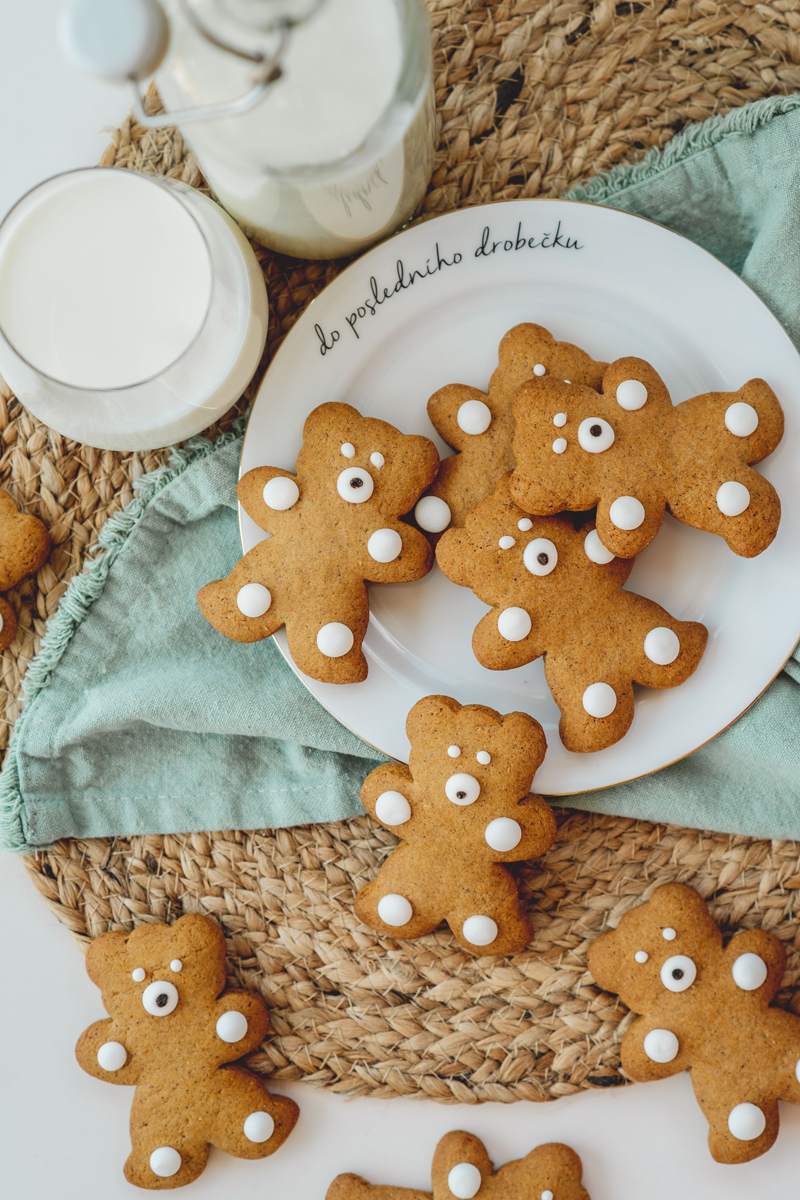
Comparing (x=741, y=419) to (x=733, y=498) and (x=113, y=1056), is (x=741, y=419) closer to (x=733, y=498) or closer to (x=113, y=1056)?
(x=733, y=498)

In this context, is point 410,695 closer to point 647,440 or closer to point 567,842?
point 567,842

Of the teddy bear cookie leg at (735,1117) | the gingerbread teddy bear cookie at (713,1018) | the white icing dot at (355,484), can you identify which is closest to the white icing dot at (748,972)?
the gingerbread teddy bear cookie at (713,1018)

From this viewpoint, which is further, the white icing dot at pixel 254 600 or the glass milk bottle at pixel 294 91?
the white icing dot at pixel 254 600

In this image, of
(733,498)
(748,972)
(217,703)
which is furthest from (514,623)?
(748,972)

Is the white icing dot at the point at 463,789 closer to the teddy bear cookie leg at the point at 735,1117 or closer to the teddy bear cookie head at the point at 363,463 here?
the teddy bear cookie head at the point at 363,463

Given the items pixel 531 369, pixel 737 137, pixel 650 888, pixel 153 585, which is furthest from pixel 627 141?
pixel 650 888
